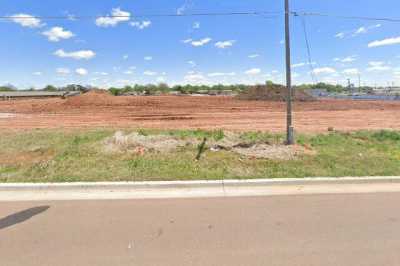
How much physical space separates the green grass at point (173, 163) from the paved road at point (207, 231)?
1106 millimetres

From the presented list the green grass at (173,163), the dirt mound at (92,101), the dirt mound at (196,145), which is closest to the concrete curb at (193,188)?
the green grass at (173,163)

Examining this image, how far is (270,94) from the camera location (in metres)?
40.2

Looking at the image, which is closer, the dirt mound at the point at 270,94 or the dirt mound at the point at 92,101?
the dirt mound at the point at 92,101

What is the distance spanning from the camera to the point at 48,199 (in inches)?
195

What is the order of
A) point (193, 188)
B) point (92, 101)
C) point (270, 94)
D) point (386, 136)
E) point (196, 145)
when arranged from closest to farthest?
1. point (193, 188)
2. point (196, 145)
3. point (386, 136)
4. point (92, 101)
5. point (270, 94)

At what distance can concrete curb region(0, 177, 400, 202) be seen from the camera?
16.8 feet

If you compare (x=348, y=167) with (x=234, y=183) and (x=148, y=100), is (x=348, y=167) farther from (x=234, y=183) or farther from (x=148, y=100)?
(x=148, y=100)

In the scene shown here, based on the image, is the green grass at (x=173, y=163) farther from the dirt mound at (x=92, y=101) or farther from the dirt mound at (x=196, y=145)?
the dirt mound at (x=92, y=101)

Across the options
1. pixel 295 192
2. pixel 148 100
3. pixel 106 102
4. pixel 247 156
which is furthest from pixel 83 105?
pixel 295 192

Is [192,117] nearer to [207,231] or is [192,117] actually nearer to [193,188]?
[193,188]

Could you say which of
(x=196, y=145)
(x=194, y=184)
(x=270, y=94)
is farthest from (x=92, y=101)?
(x=194, y=184)

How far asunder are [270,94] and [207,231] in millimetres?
38315

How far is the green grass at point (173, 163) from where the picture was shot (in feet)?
19.5

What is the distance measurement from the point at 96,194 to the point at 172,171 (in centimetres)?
163
